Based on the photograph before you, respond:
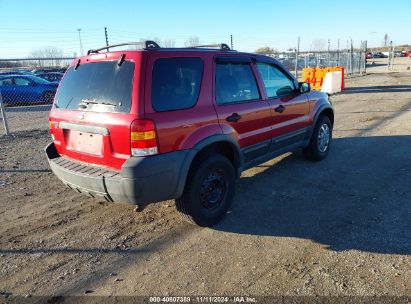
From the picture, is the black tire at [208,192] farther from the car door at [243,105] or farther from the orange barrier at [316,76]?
the orange barrier at [316,76]

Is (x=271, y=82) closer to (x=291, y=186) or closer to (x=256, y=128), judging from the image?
(x=256, y=128)

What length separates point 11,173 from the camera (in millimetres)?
6012

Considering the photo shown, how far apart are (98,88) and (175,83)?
79 cm

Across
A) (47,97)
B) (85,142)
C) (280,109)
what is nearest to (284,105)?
(280,109)

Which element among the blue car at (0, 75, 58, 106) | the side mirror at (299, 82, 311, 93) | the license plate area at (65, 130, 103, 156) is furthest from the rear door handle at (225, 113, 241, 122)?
the blue car at (0, 75, 58, 106)

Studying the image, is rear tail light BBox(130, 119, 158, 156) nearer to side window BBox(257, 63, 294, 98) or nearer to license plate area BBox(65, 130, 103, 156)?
license plate area BBox(65, 130, 103, 156)

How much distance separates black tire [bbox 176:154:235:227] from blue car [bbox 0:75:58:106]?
46.1 feet

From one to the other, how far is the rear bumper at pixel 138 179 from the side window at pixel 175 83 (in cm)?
49

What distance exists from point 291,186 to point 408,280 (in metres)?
2.24

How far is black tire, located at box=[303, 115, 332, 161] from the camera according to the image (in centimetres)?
602

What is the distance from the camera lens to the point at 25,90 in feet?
52.5

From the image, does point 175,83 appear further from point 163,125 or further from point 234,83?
point 234,83

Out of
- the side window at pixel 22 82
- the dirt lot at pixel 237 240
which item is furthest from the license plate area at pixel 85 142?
the side window at pixel 22 82

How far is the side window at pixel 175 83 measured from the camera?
340 cm
